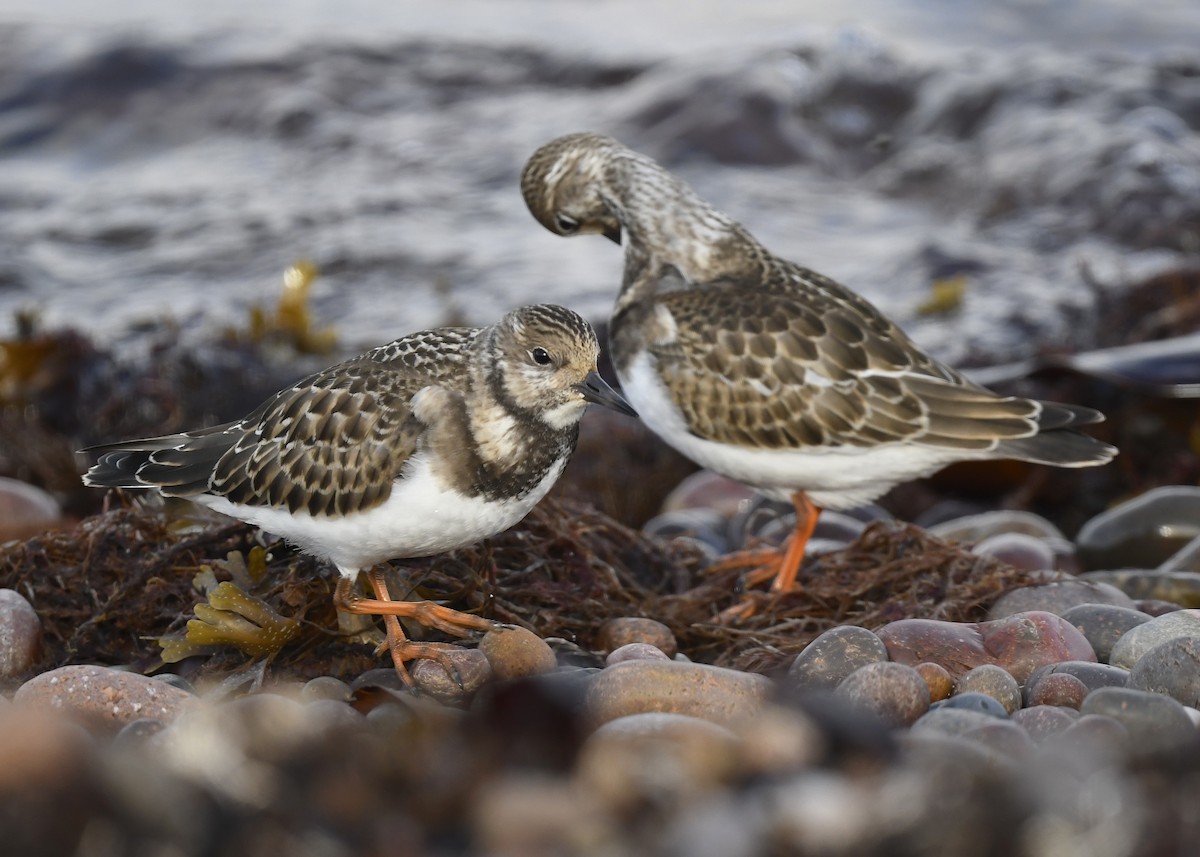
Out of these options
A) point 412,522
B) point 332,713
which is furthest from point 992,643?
point 332,713

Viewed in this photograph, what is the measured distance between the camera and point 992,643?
3258 millimetres

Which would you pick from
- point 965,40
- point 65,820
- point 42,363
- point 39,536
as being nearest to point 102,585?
point 39,536

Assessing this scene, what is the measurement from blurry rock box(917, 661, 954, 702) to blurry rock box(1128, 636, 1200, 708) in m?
0.39

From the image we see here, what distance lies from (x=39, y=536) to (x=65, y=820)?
7.27 ft

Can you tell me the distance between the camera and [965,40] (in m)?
12.5

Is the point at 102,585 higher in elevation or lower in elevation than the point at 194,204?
higher

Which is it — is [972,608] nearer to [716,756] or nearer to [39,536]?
[716,756]

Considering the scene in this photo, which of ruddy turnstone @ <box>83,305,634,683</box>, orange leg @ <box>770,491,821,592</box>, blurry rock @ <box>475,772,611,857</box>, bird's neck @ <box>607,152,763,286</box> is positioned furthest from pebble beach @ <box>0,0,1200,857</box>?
bird's neck @ <box>607,152,763,286</box>

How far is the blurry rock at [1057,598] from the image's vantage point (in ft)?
12.3

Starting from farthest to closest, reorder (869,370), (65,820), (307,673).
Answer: (869,370) → (307,673) → (65,820)

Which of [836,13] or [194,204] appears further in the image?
[836,13]

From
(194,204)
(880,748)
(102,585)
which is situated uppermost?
(880,748)

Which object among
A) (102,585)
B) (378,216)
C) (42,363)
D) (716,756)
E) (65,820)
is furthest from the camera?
(378,216)

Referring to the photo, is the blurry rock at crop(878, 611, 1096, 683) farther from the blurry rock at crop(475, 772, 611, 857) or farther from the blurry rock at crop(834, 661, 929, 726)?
the blurry rock at crop(475, 772, 611, 857)
